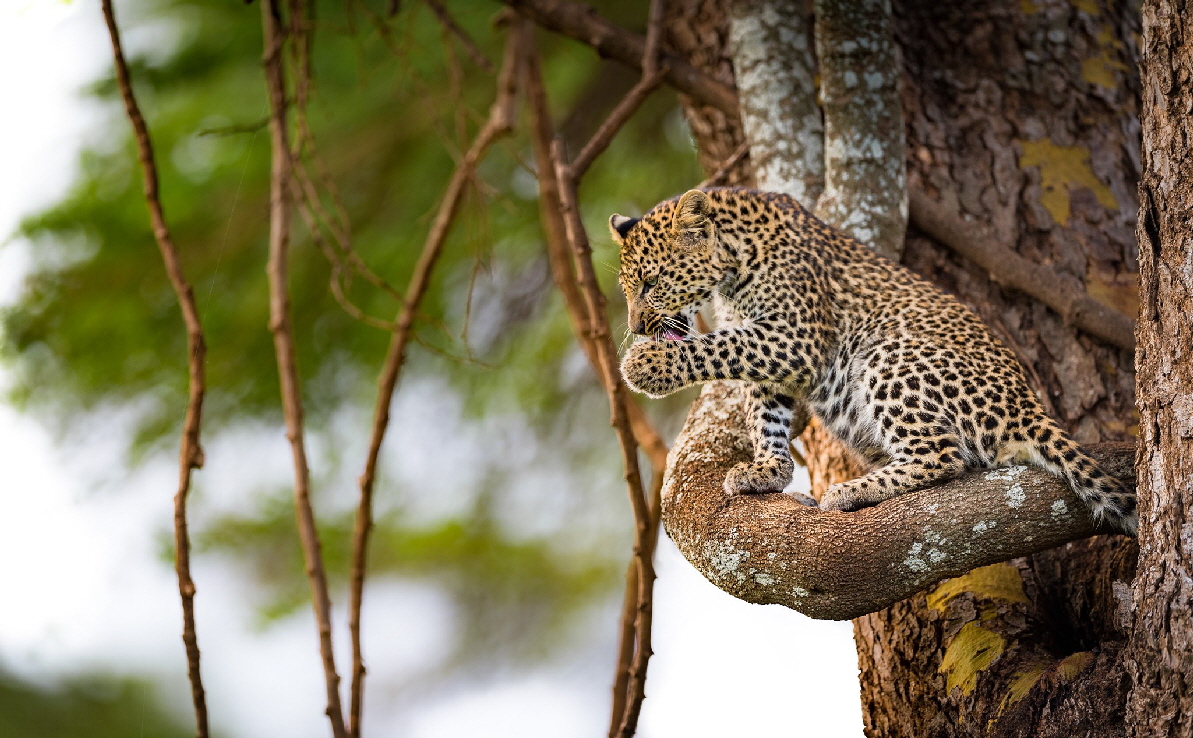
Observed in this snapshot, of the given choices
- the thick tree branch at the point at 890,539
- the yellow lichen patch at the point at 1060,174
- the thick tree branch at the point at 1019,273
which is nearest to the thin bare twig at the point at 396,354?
the thick tree branch at the point at 890,539

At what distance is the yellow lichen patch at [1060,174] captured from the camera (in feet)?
16.7

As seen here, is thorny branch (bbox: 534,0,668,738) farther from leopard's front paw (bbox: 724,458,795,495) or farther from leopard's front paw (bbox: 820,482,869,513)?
leopard's front paw (bbox: 820,482,869,513)

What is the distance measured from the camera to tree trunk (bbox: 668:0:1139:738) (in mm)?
3590

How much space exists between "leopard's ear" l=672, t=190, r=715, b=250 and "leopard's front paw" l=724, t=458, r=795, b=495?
0.94 meters

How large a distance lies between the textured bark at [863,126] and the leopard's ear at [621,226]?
0.91m

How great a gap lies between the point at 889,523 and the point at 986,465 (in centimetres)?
58

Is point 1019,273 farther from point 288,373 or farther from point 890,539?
point 288,373

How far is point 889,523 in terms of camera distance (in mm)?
3119

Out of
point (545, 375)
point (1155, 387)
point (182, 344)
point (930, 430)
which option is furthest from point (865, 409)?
point (182, 344)

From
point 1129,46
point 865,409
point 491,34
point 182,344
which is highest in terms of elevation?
point 491,34

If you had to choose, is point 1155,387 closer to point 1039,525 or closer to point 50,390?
point 1039,525

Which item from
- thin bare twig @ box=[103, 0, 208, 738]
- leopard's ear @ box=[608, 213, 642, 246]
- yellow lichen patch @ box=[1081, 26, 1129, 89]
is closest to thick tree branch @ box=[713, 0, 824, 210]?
leopard's ear @ box=[608, 213, 642, 246]

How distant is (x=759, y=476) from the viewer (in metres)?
3.68

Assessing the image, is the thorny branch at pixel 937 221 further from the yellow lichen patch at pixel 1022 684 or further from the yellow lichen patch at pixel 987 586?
the yellow lichen patch at pixel 1022 684
